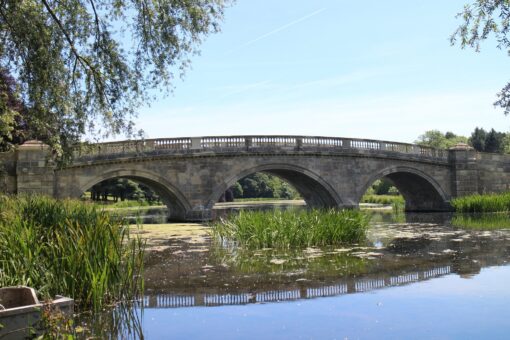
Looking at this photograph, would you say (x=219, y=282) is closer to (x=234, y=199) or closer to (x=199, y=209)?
(x=199, y=209)

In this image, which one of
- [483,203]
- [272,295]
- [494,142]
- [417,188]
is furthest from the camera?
[494,142]

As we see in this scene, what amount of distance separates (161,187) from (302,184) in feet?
27.3

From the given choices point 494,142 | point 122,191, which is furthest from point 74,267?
point 494,142

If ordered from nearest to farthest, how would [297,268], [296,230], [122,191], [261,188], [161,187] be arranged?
1. [297,268]
2. [296,230]
3. [161,187]
4. [122,191]
5. [261,188]

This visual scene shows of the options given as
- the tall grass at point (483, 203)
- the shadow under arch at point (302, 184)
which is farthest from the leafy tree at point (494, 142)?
the shadow under arch at point (302, 184)

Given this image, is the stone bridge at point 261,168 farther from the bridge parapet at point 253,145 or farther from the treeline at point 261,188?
the treeline at point 261,188

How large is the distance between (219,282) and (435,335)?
12.0ft

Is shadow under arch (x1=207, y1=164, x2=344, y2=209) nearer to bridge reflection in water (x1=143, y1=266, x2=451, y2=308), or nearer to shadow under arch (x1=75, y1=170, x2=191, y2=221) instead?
shadow under arch (x1=75, y1=170, x2=191, y2=221)

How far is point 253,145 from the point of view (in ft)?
75.3

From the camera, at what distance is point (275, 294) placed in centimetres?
710

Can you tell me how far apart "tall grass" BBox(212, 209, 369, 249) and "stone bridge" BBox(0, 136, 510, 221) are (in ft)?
22.7

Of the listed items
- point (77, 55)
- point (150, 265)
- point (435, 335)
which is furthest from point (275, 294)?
point (77, 55)

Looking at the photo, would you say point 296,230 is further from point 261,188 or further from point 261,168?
point 261,188

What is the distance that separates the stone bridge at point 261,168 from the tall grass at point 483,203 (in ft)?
8.08
